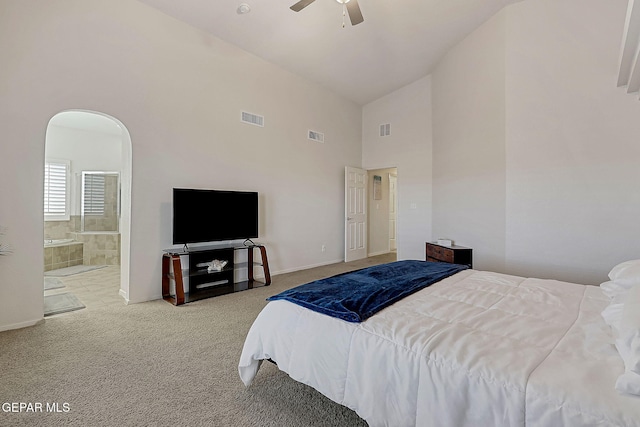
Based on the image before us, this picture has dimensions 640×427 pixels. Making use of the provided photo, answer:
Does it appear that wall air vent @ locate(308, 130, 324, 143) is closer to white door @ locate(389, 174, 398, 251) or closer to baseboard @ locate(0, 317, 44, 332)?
Answer: white door @ locate(389, 174, 398, 251)

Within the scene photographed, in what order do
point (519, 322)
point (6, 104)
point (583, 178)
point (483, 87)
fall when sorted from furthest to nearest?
point (483, 87) < point (583, 178) < point (6, 104) < point (519, 322)

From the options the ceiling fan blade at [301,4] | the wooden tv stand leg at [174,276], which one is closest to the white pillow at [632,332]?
the ceiling fan blade at [301,4]

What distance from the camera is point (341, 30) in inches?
159

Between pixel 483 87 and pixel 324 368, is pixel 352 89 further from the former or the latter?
pixel 324 368

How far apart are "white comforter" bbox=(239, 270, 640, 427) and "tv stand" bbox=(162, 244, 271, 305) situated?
209 cm

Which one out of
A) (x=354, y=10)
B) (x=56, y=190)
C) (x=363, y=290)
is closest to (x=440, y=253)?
(x=363, y=290)

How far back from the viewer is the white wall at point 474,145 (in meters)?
4.02

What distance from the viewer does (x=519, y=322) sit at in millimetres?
1374

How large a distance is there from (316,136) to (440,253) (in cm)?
304

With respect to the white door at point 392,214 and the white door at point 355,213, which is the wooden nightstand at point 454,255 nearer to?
the white door at point 355,213

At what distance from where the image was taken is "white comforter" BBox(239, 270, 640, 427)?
909mm

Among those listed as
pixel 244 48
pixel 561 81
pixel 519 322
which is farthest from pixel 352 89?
pixel 519 322

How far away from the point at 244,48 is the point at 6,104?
9.30 feet

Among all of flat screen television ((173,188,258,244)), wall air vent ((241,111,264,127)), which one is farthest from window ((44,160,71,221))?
wall air vent ((241,111,264,127))
